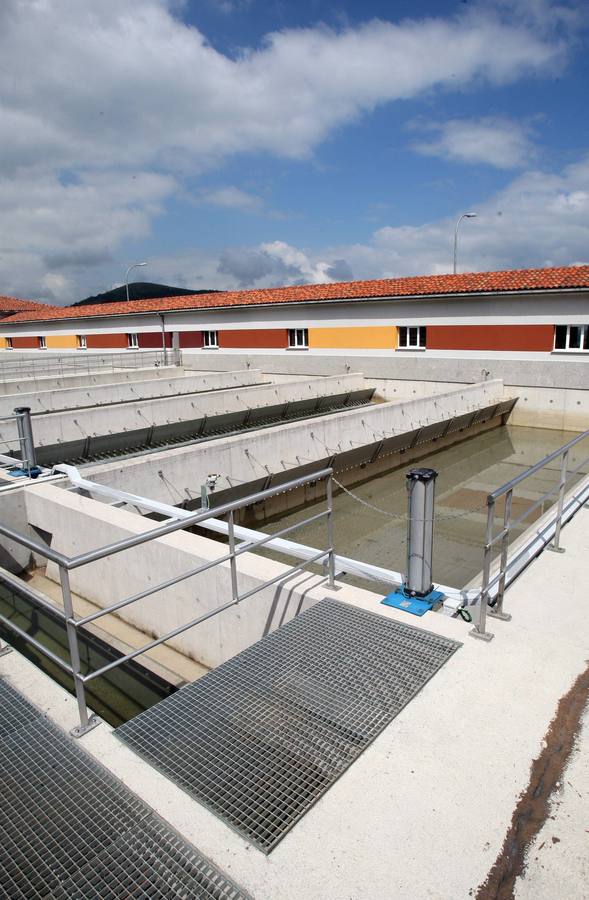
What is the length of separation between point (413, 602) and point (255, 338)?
21.2 metres

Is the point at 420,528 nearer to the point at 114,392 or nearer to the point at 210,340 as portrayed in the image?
the point at 114,392

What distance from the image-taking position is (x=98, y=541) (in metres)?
5.96

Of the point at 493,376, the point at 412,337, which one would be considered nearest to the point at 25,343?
the point at 412,337

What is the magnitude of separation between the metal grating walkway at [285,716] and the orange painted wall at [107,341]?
28.5 meters

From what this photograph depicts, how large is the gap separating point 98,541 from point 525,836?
4.85 m

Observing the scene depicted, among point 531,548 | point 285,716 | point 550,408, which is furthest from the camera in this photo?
point 550,408

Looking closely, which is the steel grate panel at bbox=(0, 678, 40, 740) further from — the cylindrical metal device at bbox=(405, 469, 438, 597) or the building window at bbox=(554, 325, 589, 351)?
the building window at bbox=(554, 325, 589, 351)

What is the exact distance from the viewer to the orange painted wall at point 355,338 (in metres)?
20.3

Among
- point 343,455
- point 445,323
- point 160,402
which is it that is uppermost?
point 445,323

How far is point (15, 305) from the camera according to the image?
1791 inches

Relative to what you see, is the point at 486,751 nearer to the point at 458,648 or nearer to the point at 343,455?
the point at 458,648

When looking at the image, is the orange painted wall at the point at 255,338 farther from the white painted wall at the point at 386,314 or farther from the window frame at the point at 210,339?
the window frame at the point at 210,339

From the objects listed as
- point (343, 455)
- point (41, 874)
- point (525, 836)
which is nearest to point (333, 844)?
point (525, 836)

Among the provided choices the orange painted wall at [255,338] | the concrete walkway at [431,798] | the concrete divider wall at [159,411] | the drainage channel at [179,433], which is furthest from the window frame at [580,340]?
the concrete walkway at [431,798]
